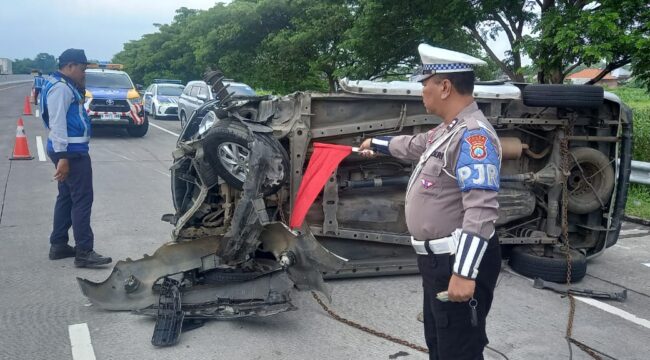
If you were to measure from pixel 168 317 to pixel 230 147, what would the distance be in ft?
4.68

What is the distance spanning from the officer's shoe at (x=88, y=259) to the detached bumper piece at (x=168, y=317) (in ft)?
4.45

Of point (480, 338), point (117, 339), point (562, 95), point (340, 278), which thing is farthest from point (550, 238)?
point (117, 339)

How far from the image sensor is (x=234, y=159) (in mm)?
4855

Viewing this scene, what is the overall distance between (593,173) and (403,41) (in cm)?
768

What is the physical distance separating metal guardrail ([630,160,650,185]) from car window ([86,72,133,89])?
1304 centimetres

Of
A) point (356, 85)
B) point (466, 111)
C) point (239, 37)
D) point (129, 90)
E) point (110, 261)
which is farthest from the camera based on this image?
point (239, 37)

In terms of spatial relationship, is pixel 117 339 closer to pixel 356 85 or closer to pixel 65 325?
pixel 65 325

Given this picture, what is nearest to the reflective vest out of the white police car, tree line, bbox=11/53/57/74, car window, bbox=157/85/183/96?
the white police car

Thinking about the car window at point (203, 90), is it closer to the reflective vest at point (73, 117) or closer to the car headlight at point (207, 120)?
the reflective vest at point (73, 117)

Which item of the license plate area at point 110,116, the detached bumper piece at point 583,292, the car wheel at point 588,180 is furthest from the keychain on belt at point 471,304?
the license plate area at point 110,116

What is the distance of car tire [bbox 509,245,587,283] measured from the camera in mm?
5465

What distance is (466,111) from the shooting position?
2754 millimetres

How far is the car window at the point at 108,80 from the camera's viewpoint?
53.5 feet

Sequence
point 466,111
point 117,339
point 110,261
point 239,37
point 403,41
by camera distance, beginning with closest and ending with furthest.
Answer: point 466,111, point 117,339, point 110,261, point 403,41, point 239,37
